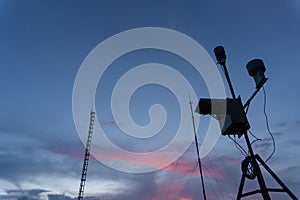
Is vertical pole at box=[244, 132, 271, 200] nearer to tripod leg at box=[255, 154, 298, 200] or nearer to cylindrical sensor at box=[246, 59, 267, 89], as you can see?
tripod leg at box=[255, 154, 298, 200]

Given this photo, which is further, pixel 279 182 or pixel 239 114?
pixel 239 114

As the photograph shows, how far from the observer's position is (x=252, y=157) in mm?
→ 6762

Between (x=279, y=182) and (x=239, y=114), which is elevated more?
(x=239, y=114)

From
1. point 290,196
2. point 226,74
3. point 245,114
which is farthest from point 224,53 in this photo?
point 290,196

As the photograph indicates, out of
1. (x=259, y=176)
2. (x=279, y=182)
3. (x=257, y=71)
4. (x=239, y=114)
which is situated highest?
(x=257, y=71)

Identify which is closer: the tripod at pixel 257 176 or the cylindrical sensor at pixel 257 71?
the tripod at pixel 257 176

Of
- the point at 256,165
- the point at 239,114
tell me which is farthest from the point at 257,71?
the point at 256,165

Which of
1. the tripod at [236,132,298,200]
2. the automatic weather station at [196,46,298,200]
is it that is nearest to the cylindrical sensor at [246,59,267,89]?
the automatic weather station at [196,46,298,200]

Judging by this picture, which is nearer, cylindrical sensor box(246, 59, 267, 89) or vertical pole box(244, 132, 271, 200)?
vertical pole box(244, 132, 271, 200)

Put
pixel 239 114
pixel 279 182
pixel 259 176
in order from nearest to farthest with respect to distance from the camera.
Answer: pixel 279 182
pixel 259 176
pixel 239 114

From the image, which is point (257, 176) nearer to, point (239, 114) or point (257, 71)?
point (239, 114)

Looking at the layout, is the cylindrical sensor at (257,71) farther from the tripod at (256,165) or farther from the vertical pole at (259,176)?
the vertical pole at (259,176)

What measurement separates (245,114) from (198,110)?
5.48ft

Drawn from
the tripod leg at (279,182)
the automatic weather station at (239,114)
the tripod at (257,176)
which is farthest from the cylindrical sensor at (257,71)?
the tripod leg at (279,182)
